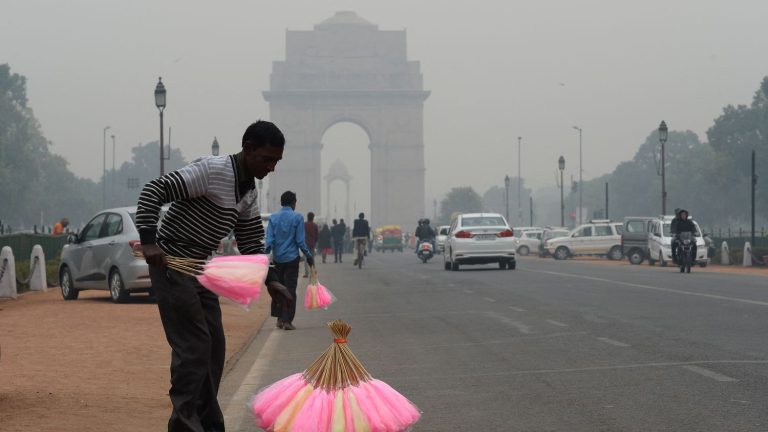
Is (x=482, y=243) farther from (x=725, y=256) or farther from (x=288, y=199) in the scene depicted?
(x=288, y=199)

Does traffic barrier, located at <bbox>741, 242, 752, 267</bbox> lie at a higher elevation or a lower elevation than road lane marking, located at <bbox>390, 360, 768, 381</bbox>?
higher

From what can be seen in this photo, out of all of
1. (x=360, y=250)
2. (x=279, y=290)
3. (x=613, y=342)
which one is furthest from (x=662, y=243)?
(x=279, y=290)

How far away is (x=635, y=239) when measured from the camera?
1832 inches

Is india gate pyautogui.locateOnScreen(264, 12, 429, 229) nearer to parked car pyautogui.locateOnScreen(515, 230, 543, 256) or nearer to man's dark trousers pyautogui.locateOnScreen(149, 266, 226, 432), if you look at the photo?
parked car pyautogui.locateOnScreen(515, 230, 543, 256)

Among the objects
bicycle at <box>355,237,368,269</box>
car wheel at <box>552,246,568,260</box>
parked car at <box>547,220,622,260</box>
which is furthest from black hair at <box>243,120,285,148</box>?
car wheel at <box>552,246,568,260</box>

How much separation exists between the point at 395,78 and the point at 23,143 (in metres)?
35.7

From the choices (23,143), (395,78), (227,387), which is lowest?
(227,387)

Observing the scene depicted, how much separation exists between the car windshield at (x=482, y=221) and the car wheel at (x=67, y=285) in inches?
618

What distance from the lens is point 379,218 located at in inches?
4823

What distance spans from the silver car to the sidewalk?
0.37m

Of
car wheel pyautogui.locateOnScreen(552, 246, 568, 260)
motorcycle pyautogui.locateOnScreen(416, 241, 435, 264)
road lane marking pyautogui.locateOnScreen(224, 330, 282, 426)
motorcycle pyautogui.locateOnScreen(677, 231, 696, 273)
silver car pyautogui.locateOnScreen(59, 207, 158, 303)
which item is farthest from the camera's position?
car wheel pyautogui.locateOnScreen(552, 246, 568, 260)

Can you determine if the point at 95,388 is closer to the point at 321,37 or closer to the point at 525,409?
the point at 525,409

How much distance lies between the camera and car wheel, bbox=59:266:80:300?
2216 cm

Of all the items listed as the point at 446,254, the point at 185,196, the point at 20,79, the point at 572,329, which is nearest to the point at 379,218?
the point at 20,79
